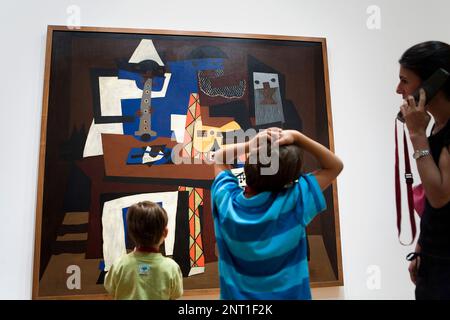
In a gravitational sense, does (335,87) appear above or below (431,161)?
above

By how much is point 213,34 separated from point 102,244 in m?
1.15

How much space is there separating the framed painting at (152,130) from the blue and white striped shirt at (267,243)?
868 mm

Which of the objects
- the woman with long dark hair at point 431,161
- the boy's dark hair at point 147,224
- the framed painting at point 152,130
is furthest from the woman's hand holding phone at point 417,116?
the framed painting at point 152,130

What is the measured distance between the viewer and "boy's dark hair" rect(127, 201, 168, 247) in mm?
1258

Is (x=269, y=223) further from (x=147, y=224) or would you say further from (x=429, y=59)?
(x=429, y=59)

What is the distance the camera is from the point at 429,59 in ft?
3.46

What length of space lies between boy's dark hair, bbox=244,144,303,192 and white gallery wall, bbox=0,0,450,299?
3.56 ft

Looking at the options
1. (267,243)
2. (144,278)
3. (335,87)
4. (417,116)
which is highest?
(335,87)

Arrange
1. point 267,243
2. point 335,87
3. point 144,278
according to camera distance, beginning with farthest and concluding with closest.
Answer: point 335,87, point 144,278, point 267,243

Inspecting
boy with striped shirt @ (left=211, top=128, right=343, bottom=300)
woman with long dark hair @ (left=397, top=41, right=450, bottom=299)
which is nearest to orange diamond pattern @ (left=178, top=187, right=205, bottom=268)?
boy with striped shirt @ (left=211, top=128, right=343, bottom=300)

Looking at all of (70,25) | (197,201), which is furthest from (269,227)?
(70,25)

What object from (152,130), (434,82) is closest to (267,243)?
(434,82)

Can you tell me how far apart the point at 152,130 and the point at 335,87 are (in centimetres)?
98

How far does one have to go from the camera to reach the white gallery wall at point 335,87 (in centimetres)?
183
